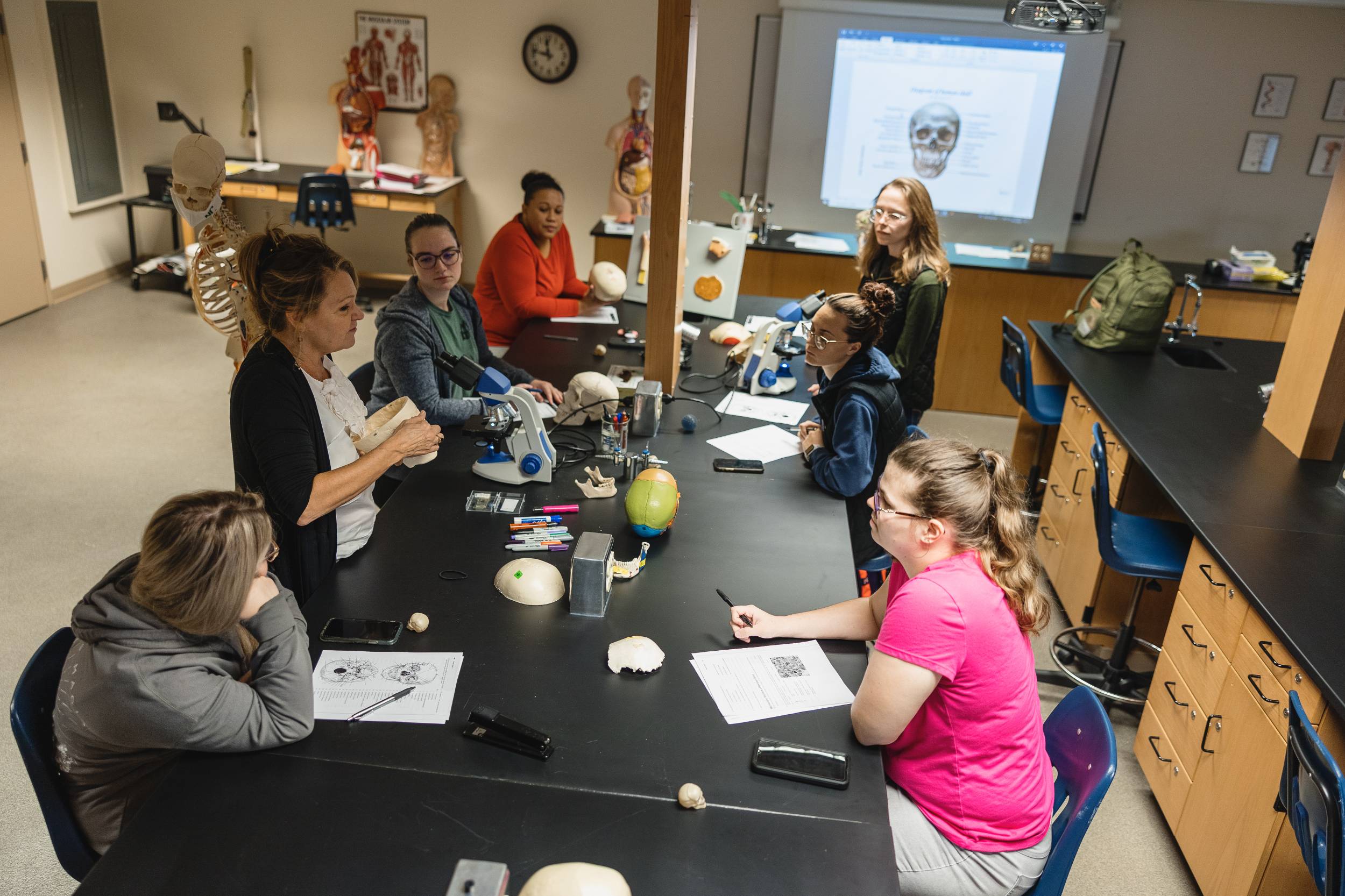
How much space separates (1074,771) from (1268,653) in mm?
687

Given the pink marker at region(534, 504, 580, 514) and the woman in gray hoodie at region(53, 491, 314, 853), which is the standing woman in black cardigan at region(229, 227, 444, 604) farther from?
the woman in gray hoodie at region(53, 491, 314, 853)

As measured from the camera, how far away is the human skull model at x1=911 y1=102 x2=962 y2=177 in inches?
236

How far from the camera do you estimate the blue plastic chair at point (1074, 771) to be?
1692mm

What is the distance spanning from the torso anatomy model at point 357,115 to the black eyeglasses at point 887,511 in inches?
233

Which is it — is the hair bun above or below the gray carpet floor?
above

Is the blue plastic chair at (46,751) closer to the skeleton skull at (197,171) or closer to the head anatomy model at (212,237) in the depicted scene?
the head anatomy model at (212,237)

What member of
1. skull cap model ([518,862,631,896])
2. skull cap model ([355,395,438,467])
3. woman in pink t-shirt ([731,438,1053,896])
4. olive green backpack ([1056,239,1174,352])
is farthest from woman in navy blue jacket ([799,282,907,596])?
olive green backpack ([1056,239,1174,352])

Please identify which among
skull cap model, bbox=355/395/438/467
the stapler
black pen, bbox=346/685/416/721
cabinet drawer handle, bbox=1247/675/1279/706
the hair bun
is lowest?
cabinet drawer handle, bbox=1247/675/1279/706

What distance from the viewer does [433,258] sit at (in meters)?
2.99

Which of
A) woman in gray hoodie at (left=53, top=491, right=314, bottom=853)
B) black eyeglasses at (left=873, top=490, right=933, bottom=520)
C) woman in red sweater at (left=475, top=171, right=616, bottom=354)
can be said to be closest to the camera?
woman in gray hoodie at (left=53, top=491, right=314, bottom=853)

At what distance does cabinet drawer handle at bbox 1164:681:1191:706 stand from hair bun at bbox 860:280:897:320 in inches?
52.4

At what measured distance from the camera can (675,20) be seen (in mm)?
2811

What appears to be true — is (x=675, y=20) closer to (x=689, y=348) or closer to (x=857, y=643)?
(x=689, y=348)

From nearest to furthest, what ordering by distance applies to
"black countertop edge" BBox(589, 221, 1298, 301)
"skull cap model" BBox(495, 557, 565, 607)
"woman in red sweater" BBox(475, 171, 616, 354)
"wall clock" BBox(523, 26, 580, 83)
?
"skull cap model" BBox(495, 557, 565, 607) → "woman in red sweater" BBox(475, 171, 616, 354) → "black countertop edge" BBox(589, 221, 1298, 301) → "wall clock" BBox(523, 26, 580, 83)
